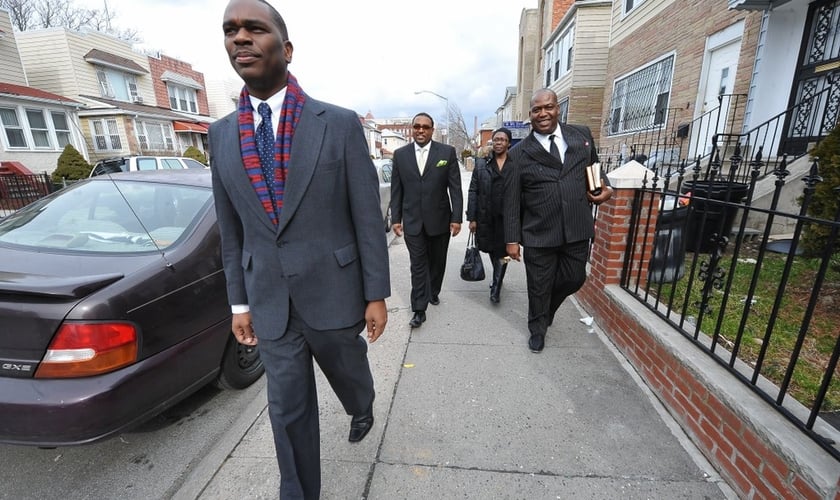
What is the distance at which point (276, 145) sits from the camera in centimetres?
153

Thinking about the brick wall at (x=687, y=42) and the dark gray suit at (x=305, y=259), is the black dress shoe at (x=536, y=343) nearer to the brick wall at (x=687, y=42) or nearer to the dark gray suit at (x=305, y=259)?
the dark gray suit at (x=305, y=259)

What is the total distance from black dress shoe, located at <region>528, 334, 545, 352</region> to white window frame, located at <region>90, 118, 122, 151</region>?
2463 cm

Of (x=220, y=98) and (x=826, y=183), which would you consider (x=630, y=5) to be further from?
(x=220, y=98)

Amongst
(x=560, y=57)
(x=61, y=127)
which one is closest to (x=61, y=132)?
(x=61, y=127)

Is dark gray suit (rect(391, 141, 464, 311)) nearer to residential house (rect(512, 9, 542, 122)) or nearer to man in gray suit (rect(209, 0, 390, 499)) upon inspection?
man in gray suit (rect(209, 0, 390, 499))

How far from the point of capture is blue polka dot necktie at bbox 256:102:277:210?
155 cm

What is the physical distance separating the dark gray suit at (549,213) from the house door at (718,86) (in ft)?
18.8

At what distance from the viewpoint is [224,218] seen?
173cm

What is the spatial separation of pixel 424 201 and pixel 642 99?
10.2 meters

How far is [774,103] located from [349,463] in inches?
335

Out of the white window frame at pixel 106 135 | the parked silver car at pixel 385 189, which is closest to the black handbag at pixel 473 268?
the parked silver car at pixel 385 189

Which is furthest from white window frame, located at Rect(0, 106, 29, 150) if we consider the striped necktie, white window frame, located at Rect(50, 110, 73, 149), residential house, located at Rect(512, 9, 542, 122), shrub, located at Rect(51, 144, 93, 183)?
residential house, located at Rect(512, 9, 542, 122)

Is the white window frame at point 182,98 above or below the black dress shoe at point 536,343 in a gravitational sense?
above

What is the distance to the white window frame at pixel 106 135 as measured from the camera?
789 inches
